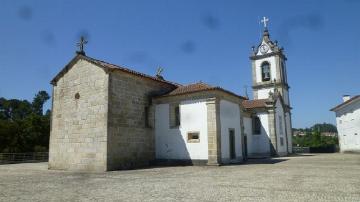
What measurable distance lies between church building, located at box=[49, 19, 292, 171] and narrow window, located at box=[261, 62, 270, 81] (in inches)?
637

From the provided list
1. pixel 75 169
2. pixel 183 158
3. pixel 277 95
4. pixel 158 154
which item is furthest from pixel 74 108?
pixel 277 95

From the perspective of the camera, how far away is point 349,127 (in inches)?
1389

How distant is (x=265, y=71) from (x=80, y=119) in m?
25.4

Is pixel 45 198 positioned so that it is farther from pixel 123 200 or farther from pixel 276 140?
pixel 276 140

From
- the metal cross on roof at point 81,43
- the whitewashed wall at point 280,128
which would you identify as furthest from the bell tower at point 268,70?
the metal cross on roof at point 81,43

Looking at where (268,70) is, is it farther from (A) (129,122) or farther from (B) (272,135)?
(A) (129,122)

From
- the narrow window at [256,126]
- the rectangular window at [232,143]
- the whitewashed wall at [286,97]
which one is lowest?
the rectangular window at [232,143]

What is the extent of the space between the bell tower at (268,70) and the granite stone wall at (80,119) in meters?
22.8

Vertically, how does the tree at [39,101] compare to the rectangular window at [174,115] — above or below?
above

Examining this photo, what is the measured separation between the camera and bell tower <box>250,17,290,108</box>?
35312mm

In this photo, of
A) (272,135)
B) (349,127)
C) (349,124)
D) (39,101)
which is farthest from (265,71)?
(39,101)

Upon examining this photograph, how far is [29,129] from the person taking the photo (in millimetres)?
33500

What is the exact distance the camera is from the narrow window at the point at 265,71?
36500mm

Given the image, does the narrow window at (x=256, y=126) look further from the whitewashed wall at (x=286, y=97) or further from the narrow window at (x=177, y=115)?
the narrow window at (x=177, y=115)
